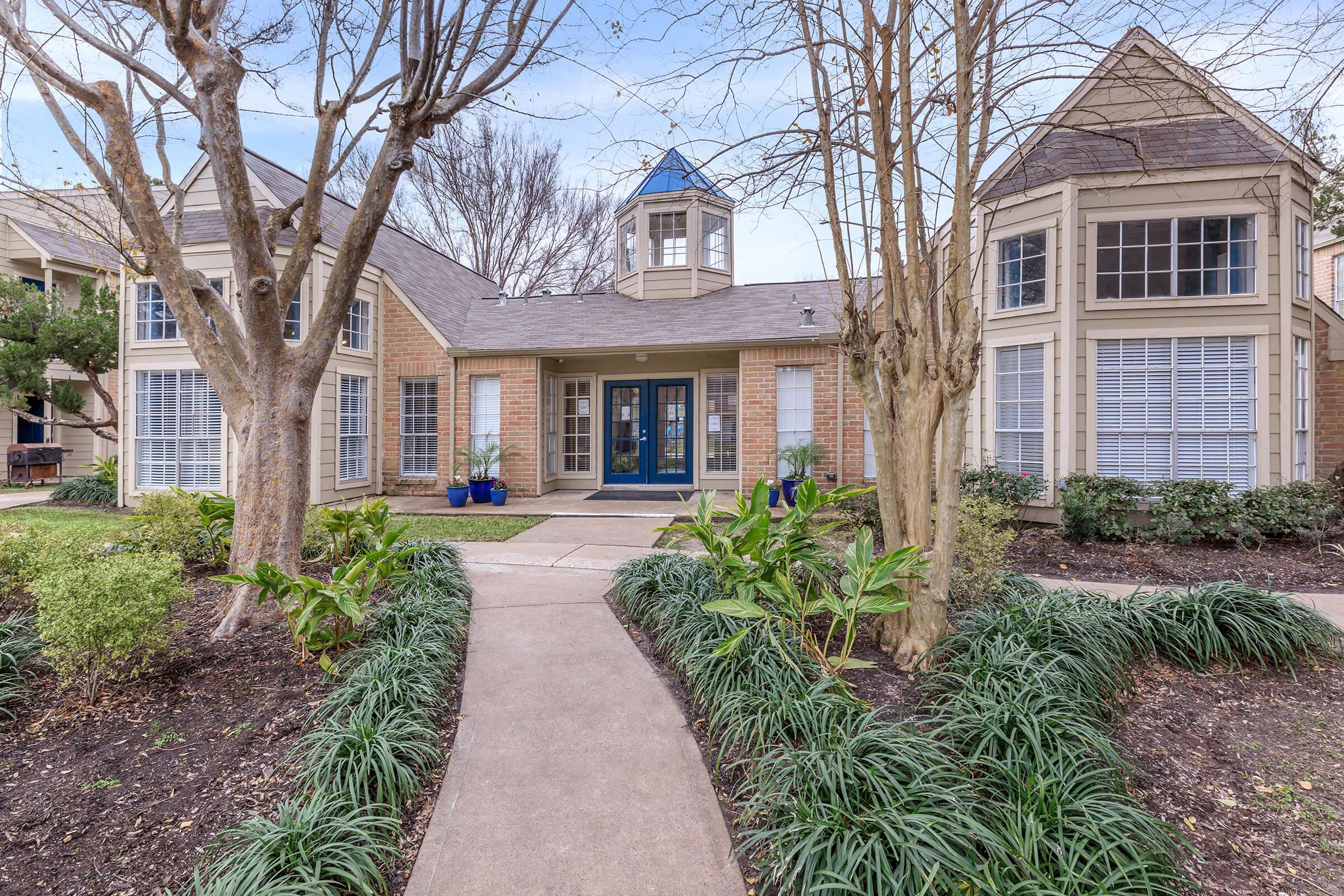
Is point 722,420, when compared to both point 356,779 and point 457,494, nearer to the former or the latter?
point 457,494

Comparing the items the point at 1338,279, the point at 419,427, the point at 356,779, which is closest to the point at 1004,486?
the point at 356,779

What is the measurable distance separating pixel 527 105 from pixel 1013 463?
697 cm

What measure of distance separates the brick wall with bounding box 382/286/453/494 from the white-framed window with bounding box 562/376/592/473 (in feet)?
7.58

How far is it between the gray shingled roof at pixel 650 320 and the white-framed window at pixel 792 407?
635 mm

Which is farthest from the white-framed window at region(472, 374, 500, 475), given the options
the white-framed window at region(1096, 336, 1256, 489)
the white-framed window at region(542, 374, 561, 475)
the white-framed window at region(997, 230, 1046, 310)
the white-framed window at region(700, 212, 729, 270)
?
the white-framed window at region(1096, 336, 1256, 489)

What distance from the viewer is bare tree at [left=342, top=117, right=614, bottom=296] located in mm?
19641

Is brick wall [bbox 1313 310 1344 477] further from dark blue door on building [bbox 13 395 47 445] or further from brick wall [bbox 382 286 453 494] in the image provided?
dark blue door on building [bbox 13 395 47 445]

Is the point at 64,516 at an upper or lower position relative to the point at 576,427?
lower

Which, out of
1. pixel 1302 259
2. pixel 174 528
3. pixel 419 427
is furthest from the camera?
pixel 419 427

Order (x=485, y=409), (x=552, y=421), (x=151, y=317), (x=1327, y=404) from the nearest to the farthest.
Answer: (x=1327, y=404), (x=151, y=317), (x=485, y=409), (x=552, y=421)

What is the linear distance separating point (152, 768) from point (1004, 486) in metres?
8.03

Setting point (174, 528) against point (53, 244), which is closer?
point (174, 528)

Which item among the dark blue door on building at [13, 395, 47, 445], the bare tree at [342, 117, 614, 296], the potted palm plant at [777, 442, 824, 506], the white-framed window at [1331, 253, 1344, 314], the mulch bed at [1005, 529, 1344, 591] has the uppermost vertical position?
the bare tree at [342, 117, 614, 296]

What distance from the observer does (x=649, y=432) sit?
1227cm
